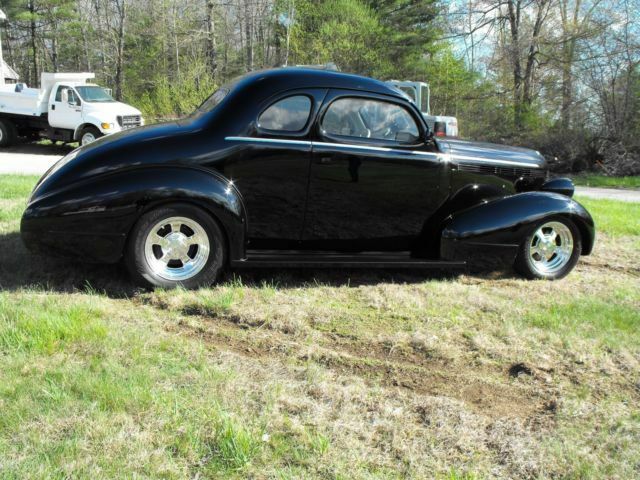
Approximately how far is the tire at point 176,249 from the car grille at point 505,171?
7.74 feet

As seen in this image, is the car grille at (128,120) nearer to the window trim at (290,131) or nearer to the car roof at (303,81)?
the car roof at (303,81)

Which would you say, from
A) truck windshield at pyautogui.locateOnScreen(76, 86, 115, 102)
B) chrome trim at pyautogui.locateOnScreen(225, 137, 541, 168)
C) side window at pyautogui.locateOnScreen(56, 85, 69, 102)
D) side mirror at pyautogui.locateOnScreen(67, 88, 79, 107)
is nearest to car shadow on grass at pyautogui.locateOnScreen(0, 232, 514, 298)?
chrome trim at pyautogui.locateOnScreen(225, 137, 541, 168)

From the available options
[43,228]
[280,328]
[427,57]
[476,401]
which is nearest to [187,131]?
[43,228]

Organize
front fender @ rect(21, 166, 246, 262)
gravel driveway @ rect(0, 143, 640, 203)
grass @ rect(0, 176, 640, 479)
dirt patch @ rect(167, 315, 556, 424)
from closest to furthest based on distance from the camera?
grass @ rect(0, 176, 640, 479), dirt patch @ rect(167, 315, 556, 424), front fender @ rect(21, 166, 246, 262), gravel driveway @ rect(0, 143, 640, 203)

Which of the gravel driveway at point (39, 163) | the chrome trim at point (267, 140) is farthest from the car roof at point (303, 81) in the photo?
the gravel driveway at point (39, 163)

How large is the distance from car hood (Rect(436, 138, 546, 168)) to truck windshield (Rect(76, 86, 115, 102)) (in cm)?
1347

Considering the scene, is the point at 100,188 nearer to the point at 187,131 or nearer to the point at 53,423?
the point at 187,131

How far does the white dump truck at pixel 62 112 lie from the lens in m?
15.9

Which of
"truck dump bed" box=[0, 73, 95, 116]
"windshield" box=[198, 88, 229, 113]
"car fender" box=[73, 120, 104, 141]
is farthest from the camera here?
"truck dump bed" box=[0, 73, 95, 116]

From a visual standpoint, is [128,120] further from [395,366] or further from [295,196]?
[395,366]

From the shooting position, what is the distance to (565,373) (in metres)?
3.50

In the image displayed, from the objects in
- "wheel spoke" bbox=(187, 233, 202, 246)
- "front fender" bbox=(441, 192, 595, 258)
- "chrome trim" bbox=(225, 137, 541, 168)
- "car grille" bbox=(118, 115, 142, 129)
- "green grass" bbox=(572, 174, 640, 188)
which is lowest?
"wheel spoke" bbox=(187, 233, 202, 246)

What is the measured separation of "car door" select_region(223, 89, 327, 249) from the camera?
4.56 meters

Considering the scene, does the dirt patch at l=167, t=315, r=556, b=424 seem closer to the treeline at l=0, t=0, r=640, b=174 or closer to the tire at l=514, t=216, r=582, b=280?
the tire at l=514, t=216, r=582, b=280
